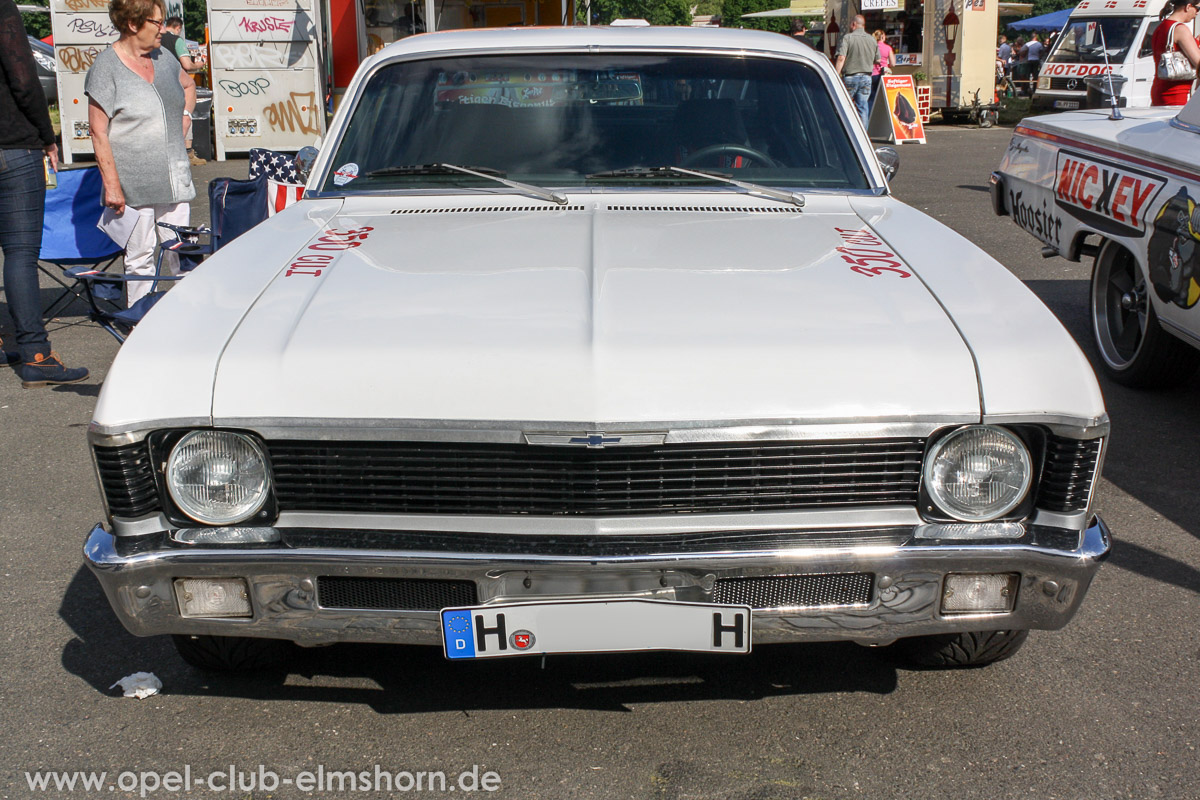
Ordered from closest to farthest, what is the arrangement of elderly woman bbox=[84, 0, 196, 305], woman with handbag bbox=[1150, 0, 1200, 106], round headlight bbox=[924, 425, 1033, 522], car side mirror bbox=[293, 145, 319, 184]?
round headlight bbox=[924, 425, 1033, 522] → car side mirror bbox=[293, 145, 319, 184] → elderly woman bbox=[84, 0, 196, 305] → woman with handbag bbox=[1150, 0, 1200, 106]

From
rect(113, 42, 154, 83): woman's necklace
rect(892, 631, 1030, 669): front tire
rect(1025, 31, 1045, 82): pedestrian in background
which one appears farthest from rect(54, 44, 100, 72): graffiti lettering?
rect(1025, 31, 1045, 82): pedestrian in background

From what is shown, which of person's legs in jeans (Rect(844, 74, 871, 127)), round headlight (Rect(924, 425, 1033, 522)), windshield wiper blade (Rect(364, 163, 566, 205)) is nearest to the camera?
round headlight (Rect(924, 425, 1033, 522))

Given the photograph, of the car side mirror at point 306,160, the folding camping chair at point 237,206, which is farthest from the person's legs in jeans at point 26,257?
the car side mirror at point 306,160

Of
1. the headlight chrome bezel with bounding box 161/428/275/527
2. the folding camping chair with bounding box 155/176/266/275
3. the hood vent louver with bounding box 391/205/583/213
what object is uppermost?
the hood vent louver with bounding box 391/205/583/213

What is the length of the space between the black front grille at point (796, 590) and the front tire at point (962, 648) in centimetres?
59

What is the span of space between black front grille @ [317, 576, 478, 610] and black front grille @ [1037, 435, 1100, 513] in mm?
1262

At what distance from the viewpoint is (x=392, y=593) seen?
2492 mm

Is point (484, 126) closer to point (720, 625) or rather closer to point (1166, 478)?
point (720, 625)

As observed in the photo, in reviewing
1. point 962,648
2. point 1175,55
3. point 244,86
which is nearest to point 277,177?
point 962,648

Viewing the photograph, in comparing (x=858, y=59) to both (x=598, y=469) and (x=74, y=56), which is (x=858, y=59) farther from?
(x=598, y=469)

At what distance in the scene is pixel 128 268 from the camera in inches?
249

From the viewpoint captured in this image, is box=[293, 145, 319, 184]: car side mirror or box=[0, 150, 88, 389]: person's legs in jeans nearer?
box=[293, 145, 319, 184]: car side mirror

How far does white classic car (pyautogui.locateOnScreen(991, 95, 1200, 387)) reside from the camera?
4.72m

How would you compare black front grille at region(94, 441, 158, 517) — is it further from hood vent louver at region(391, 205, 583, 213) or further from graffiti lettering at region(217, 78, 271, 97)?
graffiti lettering at region(217, 78, 271, 97)
